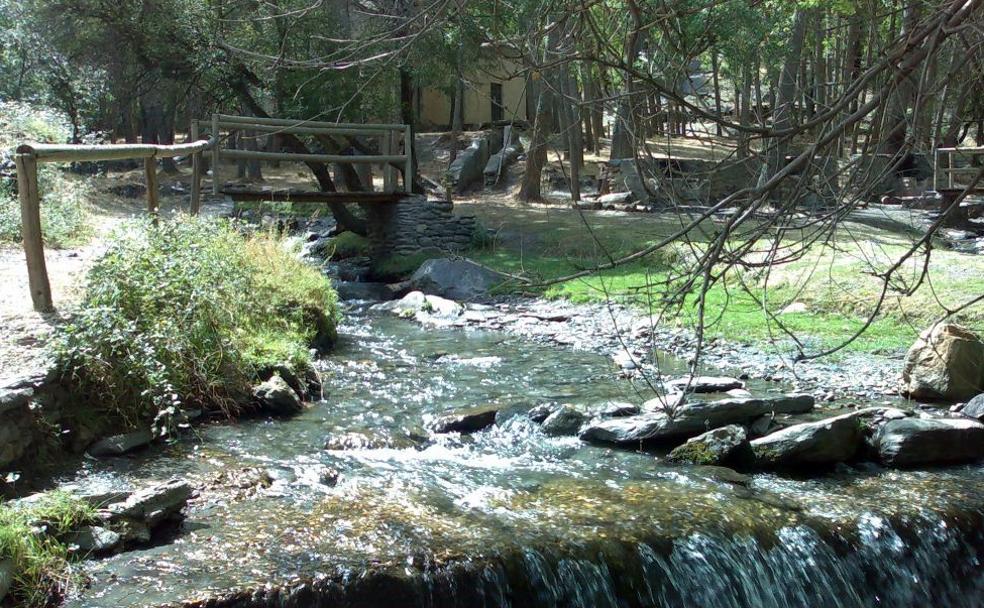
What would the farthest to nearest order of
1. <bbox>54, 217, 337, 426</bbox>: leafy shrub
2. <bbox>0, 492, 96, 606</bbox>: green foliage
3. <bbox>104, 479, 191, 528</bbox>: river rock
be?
<bbox>54, 217, 337, 426</bbox>: leafy shrub
<bbox>104, 479, 191, 528</bbox>: river rock
<bbox>0, 492, 96, 606</bbox>: green foliage

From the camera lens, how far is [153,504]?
16.4ft

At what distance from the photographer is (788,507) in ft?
19.6

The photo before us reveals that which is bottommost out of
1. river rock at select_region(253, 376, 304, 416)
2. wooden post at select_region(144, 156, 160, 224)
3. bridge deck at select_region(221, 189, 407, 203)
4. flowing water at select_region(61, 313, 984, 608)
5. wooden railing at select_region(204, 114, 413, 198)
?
flowing water at select_region(61, 313, 984, 608)

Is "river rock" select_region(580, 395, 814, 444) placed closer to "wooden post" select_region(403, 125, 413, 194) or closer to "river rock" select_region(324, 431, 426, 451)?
"river rock" select_region(324, 431, 426, 451)

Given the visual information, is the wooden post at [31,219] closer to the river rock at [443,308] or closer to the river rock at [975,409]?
the river rock at [443,308]

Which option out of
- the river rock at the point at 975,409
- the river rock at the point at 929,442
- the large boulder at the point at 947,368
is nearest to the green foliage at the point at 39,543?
the river rock at the point at 929,442

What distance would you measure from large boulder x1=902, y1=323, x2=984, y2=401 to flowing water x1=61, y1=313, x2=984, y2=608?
1492mm

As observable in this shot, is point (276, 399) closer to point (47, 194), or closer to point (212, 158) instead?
point (47, 194)

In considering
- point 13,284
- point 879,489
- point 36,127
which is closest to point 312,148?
point 36,127

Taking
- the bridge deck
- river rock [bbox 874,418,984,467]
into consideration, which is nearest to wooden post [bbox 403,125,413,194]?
the bridge deck

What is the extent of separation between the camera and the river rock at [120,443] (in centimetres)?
609

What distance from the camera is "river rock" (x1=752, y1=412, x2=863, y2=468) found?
6777 millimetres

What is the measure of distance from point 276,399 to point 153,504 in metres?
2.57

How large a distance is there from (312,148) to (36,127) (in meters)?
8.73
